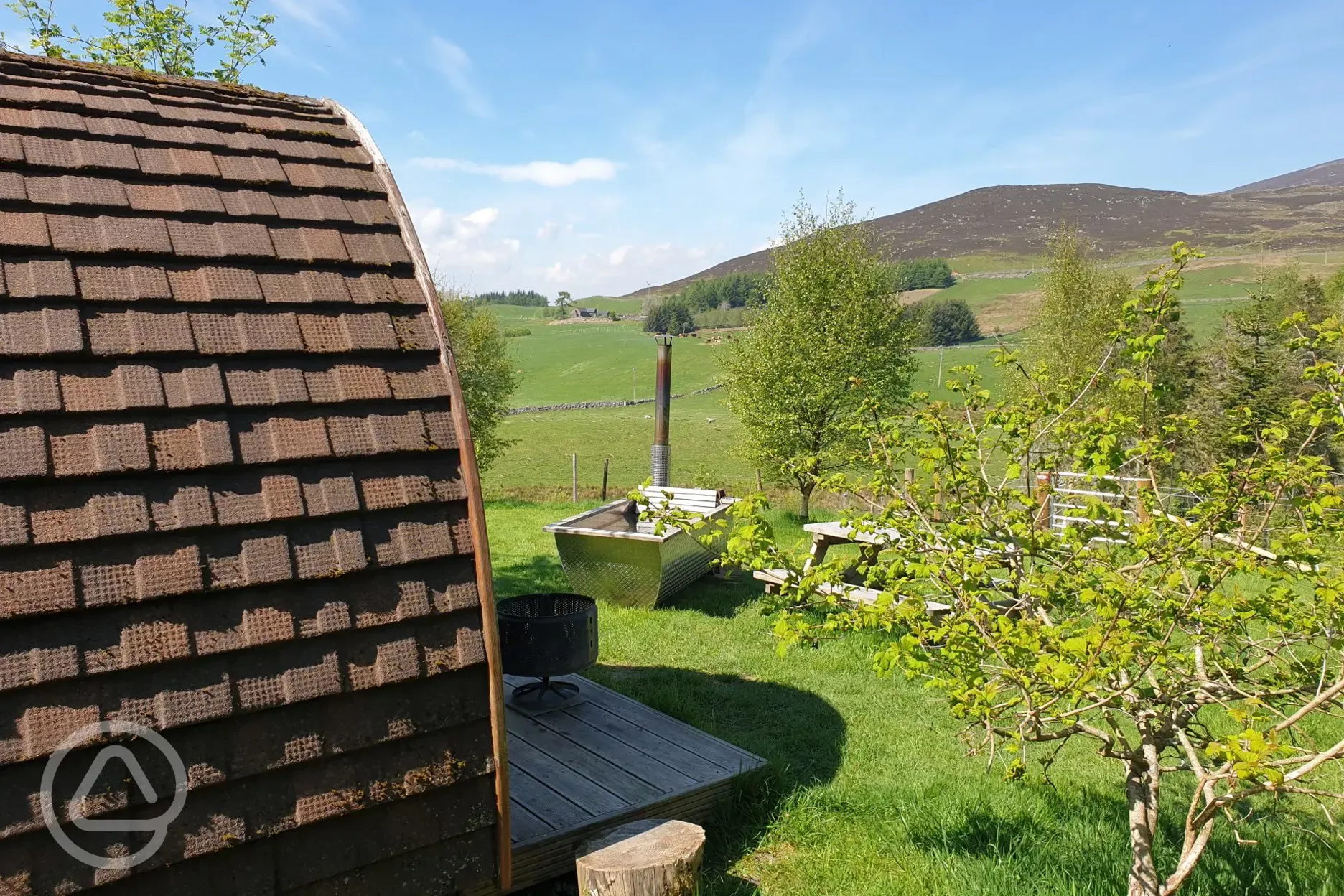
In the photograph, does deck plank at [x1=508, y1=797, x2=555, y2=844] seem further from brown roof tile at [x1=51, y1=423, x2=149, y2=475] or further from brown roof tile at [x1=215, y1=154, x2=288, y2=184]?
brown roof tile at [x1=215, y1=154, x2=288, y2=184]

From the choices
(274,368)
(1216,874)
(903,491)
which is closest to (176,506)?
(274,368)

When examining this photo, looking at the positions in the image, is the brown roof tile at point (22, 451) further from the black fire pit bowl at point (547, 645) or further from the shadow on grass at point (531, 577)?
the shadow on grass at point (531, 577)

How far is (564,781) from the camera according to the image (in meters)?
4.27

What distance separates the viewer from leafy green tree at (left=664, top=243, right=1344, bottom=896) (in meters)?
2.80

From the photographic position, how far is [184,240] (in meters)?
2.74

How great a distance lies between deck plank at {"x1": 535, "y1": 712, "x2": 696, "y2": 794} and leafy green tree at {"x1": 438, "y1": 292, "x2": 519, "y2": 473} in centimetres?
1589

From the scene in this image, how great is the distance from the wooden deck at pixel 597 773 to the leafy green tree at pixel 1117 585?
1338mm

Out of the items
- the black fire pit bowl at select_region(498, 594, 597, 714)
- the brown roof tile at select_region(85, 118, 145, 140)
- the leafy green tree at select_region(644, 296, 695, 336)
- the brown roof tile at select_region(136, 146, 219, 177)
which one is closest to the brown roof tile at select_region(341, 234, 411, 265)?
the brown roof tile at select_region(136, 146, 219, 177)

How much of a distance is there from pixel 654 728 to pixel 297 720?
302cm

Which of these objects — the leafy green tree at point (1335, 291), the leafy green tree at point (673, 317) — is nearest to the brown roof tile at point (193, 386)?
the leafy green tree at point (1335, 291)

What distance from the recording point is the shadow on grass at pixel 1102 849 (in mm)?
3564

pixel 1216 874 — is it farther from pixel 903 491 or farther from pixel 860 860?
pixel 903 491

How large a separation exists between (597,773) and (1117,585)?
288cm

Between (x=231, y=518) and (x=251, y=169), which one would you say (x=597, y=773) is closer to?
(x=231, y=518)
